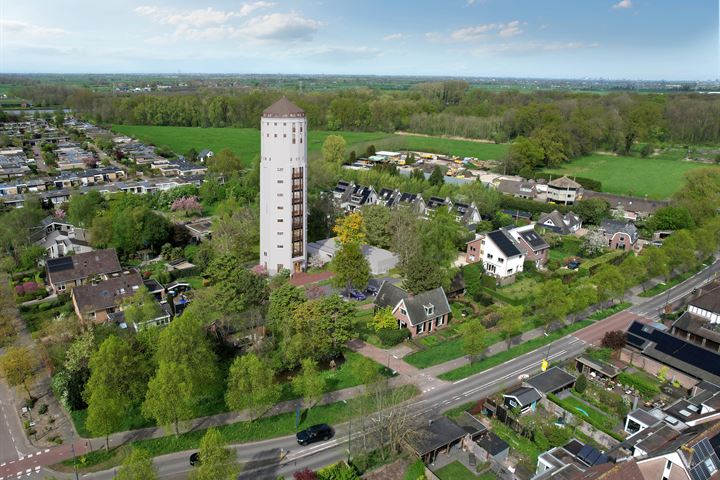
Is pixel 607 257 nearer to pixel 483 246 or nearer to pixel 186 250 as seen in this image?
pixel 483 246

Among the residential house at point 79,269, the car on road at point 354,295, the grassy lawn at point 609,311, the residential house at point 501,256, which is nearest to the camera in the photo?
the grassy lawn at point 609,311

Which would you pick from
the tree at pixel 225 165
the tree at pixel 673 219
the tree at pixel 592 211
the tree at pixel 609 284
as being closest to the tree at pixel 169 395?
the tree at pixel 609 284

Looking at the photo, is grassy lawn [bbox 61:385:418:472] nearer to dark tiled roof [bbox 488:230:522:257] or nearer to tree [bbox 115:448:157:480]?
tree [bbox 115:448:157:480]

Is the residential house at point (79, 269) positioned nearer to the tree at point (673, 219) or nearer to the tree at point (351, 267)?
the tree at point (351, 267)

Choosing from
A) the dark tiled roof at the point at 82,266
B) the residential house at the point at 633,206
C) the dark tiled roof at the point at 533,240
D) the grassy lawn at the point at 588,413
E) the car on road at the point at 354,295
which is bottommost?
the grassy lawn at the point at 588,413

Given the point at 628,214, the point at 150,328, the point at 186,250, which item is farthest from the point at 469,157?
the point at 150,328

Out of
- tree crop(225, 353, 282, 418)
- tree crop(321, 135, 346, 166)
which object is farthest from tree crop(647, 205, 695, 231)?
tree crop(225, 353, 282, 418)
